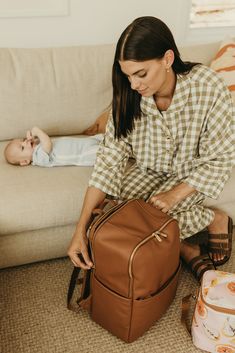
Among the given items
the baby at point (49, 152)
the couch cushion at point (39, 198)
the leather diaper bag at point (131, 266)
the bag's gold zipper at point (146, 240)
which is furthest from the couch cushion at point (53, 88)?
the bag's gold zipper at point (146, 240)

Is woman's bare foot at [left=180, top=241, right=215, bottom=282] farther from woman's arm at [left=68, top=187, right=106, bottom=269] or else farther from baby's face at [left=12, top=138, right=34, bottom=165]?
baby's face at [left=12, top=138, right=34, bottom=165]

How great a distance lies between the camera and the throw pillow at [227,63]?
1.94m

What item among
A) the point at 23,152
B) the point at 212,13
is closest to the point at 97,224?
the point at 23,152

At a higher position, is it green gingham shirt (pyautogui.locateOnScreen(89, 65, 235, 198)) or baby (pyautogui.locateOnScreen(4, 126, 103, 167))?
green gingham shirt (pyautogui.locateOnScreen(89, 65, 235, 198))

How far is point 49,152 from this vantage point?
1.80 metres

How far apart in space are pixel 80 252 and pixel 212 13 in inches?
71.7

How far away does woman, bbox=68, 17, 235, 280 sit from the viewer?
140 cm

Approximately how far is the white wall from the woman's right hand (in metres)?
1.18

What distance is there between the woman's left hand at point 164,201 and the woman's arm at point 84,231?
0.19m

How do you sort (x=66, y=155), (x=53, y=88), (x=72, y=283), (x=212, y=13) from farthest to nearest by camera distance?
1. (x=212, y=13)
2. (x=53, y=88)
3. (x=66, y=155)
4. (x=72, y=283)

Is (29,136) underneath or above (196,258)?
above

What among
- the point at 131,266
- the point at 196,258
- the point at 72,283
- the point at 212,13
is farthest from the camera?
the point at 212,13

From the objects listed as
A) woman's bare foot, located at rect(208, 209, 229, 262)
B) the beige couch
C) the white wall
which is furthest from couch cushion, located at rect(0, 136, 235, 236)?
the white wall

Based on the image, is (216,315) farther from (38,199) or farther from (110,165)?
(38,199)
